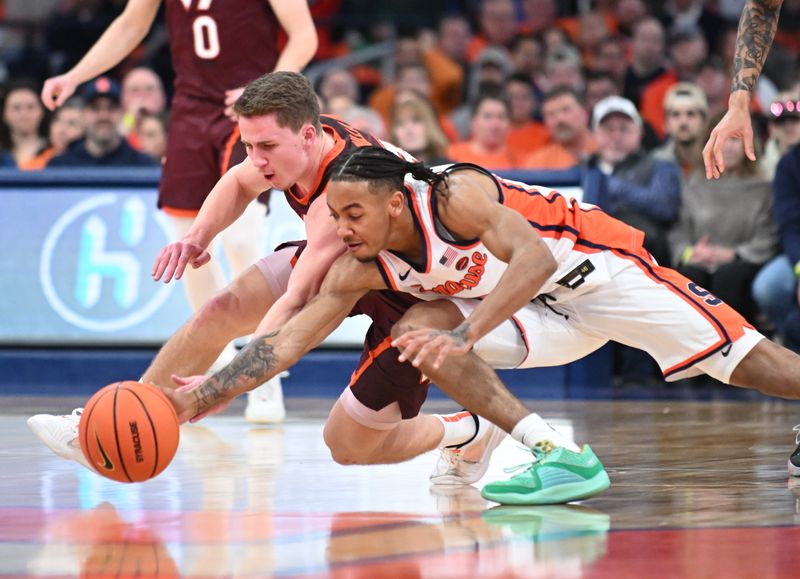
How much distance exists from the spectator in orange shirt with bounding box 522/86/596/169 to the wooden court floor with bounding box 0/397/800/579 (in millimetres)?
→ 4391

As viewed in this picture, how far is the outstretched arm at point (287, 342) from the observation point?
4895 millimetres

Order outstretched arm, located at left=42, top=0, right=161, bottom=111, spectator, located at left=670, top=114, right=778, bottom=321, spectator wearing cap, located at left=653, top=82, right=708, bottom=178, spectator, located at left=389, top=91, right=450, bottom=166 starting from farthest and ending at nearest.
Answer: spectator, located at left=389, top=91, right=450, bottom=166
spectator wearing cap, located at left=653, top=82, right=708, bottom=178
spectator, located at left=670, top=114, right=778, bottom=321
outstretched arm, located at left=42, top=0, right=161, bottom=111

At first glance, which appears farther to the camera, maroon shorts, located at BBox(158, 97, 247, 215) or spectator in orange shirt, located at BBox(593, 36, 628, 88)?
spectator in orange shirt, located at BBox(593, 36, 628, 88)

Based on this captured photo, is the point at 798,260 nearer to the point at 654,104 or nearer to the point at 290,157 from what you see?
the point at 654,104

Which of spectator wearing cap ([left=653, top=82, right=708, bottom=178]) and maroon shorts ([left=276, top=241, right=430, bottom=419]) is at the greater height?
spectator wearing cap ([left=653, top=82, right=708, bottom=178])

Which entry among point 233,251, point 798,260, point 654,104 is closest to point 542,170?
point 798,260

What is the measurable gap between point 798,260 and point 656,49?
4.27m

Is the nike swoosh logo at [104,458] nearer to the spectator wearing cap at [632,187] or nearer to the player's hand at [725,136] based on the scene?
the player's hand at [725,136]

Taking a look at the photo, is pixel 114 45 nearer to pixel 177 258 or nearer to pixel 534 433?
pixel 177 258

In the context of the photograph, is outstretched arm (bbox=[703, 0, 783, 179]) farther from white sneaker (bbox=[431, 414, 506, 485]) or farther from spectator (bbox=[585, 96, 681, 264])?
spectator (bbox=[585, 96, 681, 264])

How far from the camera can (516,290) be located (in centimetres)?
462

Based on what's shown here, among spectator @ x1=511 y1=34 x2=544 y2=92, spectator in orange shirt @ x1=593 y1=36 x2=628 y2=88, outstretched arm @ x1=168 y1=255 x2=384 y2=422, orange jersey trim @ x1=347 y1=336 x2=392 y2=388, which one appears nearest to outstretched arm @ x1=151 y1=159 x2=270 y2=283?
outstretched arm @ x1=168 y1=255 x2=384 y2=422

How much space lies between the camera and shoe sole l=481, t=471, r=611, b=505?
4.74 meters

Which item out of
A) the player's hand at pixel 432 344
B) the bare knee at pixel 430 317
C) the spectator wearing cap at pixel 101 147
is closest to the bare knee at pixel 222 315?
the bare knee at pixel 430 317
